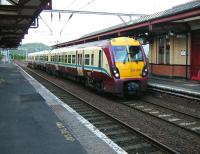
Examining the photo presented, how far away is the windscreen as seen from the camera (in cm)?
1611

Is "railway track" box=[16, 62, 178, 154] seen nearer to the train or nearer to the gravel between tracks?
the gravel between tracks

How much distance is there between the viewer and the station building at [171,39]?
21.1 meters

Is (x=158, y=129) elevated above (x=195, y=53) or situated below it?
below

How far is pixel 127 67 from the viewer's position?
629 inches

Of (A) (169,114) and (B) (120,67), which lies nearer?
(A) (169,114)

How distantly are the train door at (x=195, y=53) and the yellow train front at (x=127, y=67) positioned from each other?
6058 mm

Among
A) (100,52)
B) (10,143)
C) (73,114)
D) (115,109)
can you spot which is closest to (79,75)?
(100,52)

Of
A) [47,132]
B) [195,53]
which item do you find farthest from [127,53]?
[47,132]

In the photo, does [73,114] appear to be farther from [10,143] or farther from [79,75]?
[79,75]

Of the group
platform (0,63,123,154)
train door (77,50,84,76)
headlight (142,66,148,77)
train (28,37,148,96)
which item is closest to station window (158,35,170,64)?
train door (77,50,84,76)

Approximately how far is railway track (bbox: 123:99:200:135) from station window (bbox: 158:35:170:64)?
31.0 feet

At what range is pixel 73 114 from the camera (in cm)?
1218

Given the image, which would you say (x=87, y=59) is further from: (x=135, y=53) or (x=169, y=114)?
(x=169, y=114)

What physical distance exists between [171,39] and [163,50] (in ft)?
5.02
